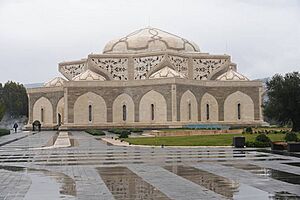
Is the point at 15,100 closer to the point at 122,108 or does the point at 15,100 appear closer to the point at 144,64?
the point at 144,64

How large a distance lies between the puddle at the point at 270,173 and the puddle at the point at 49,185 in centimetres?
437

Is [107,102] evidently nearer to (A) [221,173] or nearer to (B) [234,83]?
(B) [234,83]

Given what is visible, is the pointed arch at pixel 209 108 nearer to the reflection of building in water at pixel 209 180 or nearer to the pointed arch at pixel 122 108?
the pointed arch at pixel 122 108

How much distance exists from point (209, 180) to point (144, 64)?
48.8m

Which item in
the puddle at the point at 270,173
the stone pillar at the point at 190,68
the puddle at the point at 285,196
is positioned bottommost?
the puddle at the point at 270,173

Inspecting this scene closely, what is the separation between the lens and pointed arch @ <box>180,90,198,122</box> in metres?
53.8

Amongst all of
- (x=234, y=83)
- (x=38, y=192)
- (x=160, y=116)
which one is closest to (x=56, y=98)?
(x=160, y=116)

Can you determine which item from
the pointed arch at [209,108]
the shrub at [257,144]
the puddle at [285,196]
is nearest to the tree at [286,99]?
the shrub at [257,144]

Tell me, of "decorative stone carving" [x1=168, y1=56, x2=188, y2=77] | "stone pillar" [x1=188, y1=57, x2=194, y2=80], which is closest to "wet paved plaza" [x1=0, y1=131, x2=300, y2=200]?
"decorative stone carving" [x1=168, y1=56, x2=188, y2=77]

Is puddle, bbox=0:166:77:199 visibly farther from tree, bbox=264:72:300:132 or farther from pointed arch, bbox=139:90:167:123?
pointed arch, bbox=139:90:167:123

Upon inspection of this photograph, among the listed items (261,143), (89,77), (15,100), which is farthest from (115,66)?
(261,143)

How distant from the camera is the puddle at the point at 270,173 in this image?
1123 cm

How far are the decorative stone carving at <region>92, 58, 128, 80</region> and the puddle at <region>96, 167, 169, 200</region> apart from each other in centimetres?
4722

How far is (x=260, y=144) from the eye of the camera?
918 inches
